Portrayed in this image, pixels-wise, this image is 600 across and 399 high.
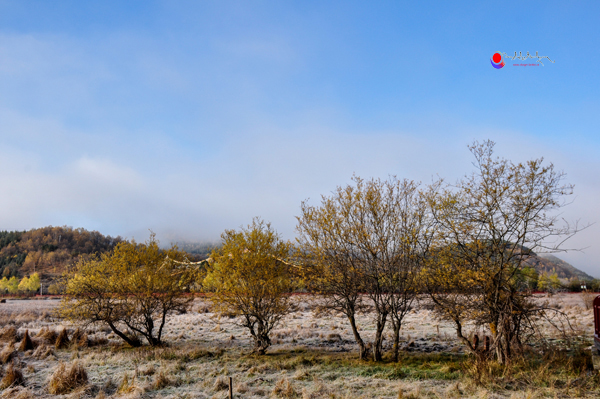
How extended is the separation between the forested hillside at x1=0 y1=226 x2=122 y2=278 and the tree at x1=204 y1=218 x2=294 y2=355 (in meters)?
89.3

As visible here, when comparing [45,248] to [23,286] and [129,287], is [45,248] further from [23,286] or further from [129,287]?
[129,287]

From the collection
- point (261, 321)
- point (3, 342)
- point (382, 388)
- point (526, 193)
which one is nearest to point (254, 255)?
point (261, 321)

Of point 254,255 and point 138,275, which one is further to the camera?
point 138,275

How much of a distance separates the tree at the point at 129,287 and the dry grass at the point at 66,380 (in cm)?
556

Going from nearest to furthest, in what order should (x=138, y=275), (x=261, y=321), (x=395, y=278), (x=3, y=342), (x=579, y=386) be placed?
1. (x=579, y=386)
2. (x=395, y=278)
3. (x=261, y=321)
4. (x=138, y=275)
5. (x=3, y=342)

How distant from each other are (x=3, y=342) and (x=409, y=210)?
21.3 metres

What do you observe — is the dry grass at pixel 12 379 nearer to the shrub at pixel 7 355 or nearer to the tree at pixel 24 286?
the shrub at pixel 7 355

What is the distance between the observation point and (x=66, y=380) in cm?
1089

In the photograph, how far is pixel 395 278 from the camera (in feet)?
42.1

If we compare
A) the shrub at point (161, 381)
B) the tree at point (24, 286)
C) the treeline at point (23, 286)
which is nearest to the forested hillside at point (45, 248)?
the treeline at point (23, 286)

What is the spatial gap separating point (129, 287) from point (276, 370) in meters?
8.98

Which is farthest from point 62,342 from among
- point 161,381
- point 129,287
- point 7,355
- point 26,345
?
point 161,381

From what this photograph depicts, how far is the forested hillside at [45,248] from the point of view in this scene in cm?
10488

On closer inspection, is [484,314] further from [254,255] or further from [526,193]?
[254,255]
